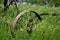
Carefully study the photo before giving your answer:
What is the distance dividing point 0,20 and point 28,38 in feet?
2.62

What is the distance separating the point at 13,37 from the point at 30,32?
318 millimetres

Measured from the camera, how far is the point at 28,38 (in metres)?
3.30

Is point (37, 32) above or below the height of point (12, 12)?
above

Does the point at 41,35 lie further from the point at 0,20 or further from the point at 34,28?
the point at 0,20

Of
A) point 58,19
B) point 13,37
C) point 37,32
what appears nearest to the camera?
point 13,37

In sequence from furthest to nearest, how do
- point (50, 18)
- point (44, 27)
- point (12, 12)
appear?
point (12, 12) < point (50, 18) < point (44, 27)

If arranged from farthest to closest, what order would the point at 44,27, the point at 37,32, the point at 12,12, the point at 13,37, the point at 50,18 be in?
the point at 12,12
the point at 50,18
the point at 44,27
the point at 37,32
the point at 13,37

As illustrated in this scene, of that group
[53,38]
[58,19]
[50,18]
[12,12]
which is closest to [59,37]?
[53,38]

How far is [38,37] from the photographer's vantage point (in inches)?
130

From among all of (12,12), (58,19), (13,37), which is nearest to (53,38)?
(13,37)

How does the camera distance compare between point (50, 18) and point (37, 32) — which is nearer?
point (37, 32)

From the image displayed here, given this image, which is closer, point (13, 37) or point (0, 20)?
point (13, 37)

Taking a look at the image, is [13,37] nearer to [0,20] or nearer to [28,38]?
[28,38]

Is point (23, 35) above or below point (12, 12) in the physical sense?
above
